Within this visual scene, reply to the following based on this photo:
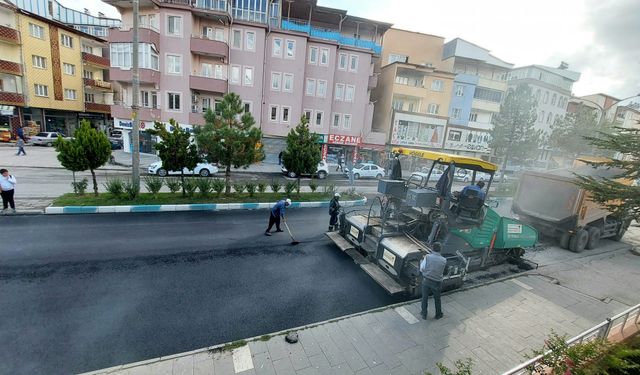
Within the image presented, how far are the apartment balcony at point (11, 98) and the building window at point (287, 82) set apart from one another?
2740 centimetres

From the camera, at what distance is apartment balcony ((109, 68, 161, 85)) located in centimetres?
2353

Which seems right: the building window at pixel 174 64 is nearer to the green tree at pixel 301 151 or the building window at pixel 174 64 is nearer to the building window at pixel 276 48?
the building window at pixel 276 48

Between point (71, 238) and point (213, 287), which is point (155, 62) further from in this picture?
point (213, 287)

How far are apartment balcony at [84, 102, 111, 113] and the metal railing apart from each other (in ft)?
158

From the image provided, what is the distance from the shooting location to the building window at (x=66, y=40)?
33656 millimetres

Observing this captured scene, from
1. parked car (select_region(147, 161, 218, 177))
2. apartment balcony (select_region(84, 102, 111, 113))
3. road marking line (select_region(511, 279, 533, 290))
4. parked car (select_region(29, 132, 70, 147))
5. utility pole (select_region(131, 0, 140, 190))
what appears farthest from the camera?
apartment balcony (select_region(84, 102, 111, 113))

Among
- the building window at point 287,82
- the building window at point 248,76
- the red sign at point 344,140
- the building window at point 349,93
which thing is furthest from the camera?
the red sign at point 344,140

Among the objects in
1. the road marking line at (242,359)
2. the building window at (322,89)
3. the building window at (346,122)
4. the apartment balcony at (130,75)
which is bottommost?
the road marking line at (242,359)

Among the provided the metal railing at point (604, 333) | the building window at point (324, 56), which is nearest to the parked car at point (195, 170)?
the building window at point (324, 56)

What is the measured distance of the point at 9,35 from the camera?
92.8 ft

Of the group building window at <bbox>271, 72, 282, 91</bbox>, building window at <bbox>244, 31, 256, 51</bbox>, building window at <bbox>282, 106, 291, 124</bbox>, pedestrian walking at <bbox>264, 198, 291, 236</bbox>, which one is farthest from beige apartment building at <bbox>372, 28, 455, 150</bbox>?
pedestrian walking at <bbox>264, 198, 291, 236</bbox>

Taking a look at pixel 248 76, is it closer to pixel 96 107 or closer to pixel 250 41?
pixel 250 41

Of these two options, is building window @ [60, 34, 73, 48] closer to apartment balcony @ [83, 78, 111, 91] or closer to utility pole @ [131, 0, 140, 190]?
apartment balcony @ [83, 78, 111, 91]

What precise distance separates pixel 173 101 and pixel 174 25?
615 centimetres
